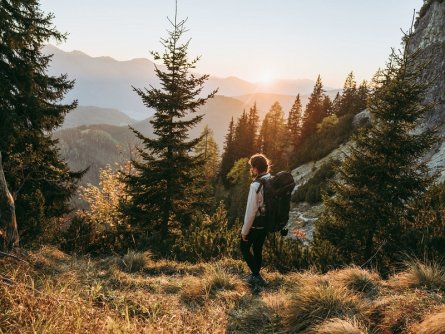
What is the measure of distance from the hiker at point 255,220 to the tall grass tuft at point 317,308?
136 centimetres

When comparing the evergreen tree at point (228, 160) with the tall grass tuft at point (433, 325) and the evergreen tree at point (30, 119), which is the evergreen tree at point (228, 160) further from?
the tall grass tuft at point (433, 325)

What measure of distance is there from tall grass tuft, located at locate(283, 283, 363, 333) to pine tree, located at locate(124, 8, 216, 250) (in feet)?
33.0

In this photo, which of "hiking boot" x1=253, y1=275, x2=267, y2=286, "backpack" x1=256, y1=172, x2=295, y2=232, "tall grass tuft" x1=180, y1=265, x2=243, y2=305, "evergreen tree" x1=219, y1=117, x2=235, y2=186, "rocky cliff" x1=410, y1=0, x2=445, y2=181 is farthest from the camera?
"evergreen tree" x1=219, y1=117, x2=235, y2=186

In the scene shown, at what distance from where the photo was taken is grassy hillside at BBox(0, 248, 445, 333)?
2.86m

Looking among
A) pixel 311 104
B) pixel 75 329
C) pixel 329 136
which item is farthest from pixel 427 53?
A: pixel 311 104

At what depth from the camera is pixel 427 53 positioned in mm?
22719

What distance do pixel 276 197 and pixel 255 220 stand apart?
0.47m

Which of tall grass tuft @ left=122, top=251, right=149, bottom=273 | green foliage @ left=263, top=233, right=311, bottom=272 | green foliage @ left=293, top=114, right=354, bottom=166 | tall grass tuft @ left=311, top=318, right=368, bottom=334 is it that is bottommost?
tall grass tuft @ left=122, top=251, right=149, bottom=273

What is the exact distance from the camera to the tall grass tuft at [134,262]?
729cm

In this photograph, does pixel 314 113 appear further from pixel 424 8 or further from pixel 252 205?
pixel 252 205

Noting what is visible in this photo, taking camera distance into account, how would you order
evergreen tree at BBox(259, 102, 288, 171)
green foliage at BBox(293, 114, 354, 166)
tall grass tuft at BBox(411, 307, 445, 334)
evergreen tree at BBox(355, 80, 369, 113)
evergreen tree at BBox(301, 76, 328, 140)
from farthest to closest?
evergreen tree at BBox(259, 102, 288, 171)
evergreen tree at BBox(301, 76, 328, 140)
evergreen tree at BBox(355, 80, 369, 113)
green foliage at BBox(293, 114, 354, 166)
tall grass tuft at BBox(411, 307, 445, 334)

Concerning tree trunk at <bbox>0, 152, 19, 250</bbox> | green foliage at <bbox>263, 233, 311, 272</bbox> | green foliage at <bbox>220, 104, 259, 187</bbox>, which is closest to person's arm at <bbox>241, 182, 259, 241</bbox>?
green foliage at <bbox>263, 233, 311, 272</bbox>

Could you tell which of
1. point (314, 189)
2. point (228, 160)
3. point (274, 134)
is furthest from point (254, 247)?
point (274, 134)

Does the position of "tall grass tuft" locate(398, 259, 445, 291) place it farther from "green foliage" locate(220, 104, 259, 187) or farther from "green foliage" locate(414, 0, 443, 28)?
"green foliage" locate(220, 104, 259, 187)
